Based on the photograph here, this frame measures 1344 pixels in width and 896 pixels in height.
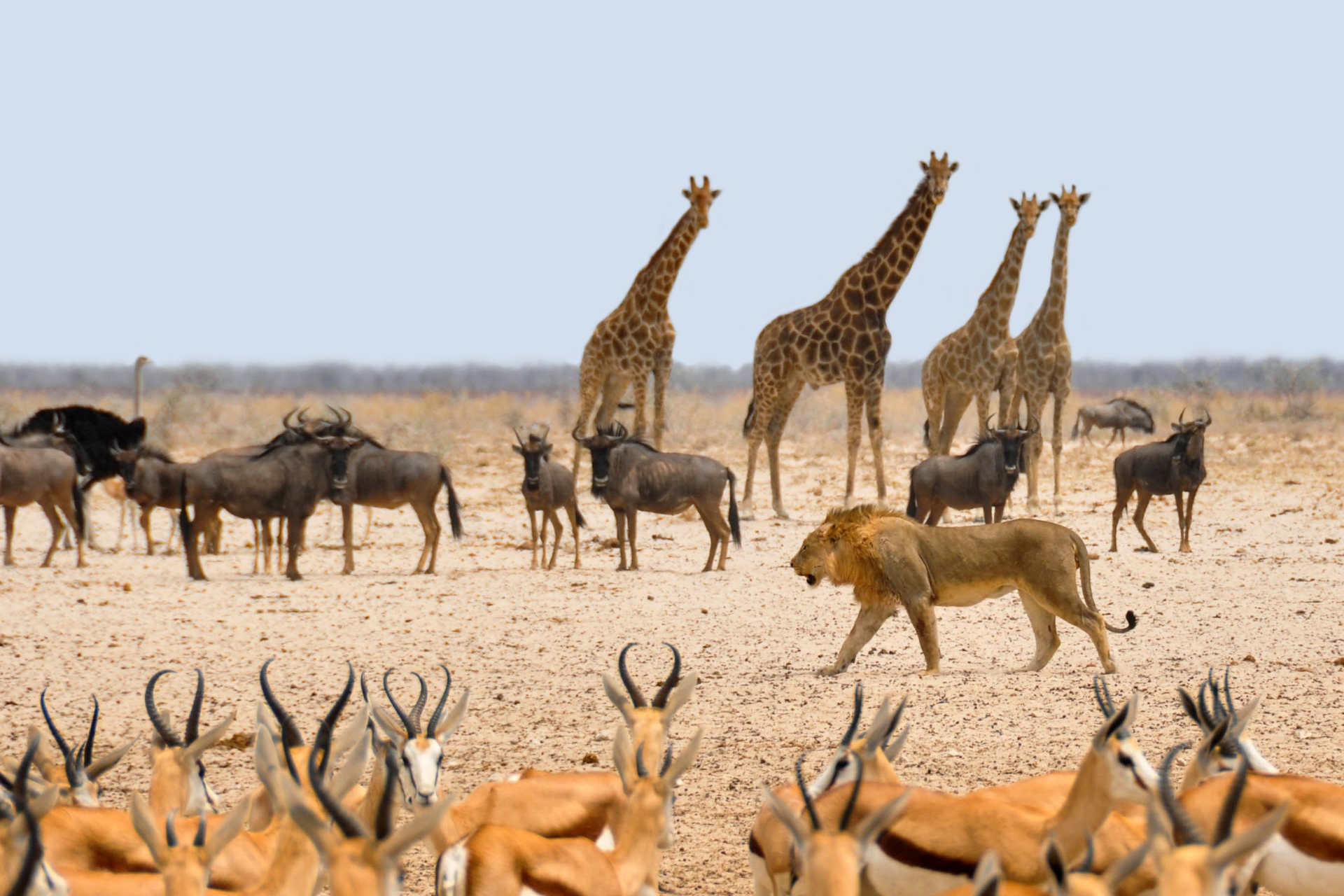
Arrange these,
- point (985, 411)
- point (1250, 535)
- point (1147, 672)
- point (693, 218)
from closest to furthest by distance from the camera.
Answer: point (1147, 672) → point (1250, 535) → point (985, 411) → point (693, 218)

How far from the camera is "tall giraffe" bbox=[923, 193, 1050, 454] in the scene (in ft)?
67.3

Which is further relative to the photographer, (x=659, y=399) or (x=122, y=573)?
(x=659, y=399)

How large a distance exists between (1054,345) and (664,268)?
18.7ft

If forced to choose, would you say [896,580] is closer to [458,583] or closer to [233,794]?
[233,794]

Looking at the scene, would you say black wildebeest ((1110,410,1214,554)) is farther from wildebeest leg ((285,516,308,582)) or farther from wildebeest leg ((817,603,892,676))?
wildebeest leg ((285,516,308,582))

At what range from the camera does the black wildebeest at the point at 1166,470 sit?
16.1 metres

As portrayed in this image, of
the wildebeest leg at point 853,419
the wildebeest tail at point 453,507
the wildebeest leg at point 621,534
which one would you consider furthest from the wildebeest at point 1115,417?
the wildebeest tail at point 453,507

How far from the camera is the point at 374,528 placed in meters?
20.7

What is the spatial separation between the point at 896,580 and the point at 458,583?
6.00 metres

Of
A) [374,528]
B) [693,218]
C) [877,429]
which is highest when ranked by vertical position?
[693,218]

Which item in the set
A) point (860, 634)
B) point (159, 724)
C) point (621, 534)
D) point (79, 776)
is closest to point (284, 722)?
point (159, 724)

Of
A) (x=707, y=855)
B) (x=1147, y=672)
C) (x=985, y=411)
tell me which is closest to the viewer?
(x=707, y=855)

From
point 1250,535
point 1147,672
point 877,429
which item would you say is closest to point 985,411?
point 877,429

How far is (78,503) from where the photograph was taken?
17.3 m
